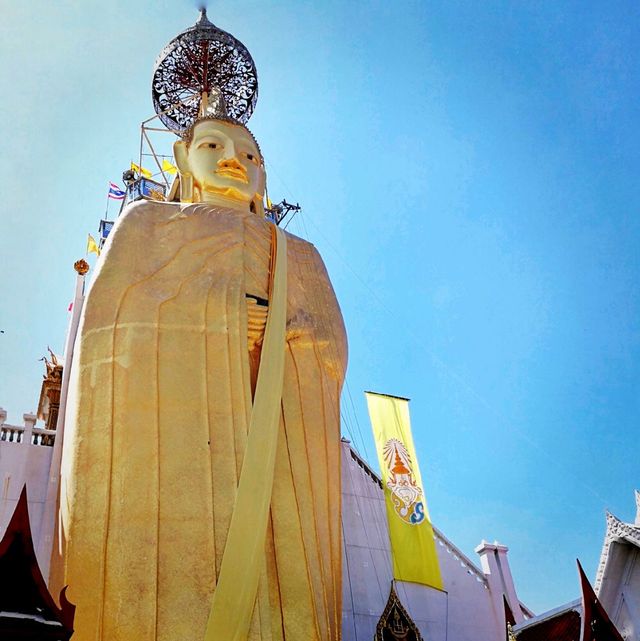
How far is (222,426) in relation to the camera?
5.76 meters

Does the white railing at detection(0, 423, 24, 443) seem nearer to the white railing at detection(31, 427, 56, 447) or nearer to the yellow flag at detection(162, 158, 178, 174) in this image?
the white railing at detection(31, 427, 56, 447)

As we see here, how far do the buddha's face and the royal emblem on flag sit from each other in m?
3.90

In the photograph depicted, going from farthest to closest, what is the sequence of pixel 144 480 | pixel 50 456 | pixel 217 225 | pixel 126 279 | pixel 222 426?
pixel 50 456
pixel 217 225
pixel 126 279
pixel 222 426
pixel 144 480

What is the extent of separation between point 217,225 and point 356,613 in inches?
189

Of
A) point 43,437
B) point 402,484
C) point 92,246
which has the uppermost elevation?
point 92,246

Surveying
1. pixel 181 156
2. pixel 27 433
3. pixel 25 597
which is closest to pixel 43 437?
pixel 27 433

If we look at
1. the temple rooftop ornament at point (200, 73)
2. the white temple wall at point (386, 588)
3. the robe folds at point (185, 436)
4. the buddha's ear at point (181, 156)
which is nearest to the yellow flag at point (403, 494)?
the white temple wall at point (386, 588)

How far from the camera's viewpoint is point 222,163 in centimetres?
768

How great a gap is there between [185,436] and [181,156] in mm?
3489

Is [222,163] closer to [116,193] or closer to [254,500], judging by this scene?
[254,500]

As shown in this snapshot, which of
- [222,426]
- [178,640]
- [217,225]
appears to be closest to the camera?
[178,640]

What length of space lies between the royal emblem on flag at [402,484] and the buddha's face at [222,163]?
3.90 meters

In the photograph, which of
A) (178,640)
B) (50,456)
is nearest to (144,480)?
(178,640)

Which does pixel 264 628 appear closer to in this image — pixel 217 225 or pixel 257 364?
pixel 257 364
